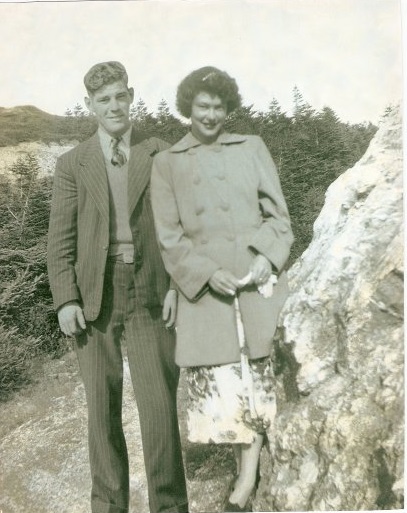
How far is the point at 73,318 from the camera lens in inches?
122

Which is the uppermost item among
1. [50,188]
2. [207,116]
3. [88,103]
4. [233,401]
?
[88,103]

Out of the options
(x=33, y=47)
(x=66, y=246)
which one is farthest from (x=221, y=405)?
(x=33, y=47)

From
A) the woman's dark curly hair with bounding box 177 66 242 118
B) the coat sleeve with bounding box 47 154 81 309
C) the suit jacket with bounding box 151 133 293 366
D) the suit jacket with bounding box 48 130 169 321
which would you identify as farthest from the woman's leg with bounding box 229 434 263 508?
the woman's dark curly hair with bounding box 177 66 242 118

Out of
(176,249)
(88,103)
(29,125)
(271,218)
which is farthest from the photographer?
(29,125)

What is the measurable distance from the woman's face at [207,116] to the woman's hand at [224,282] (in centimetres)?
72

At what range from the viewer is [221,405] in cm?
309

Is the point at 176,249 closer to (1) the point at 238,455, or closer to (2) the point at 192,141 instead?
(2) the point at 192,141

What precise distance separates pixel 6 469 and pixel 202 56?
2658 millimetres

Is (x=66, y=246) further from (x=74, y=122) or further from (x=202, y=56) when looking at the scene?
(x=202, y=56)

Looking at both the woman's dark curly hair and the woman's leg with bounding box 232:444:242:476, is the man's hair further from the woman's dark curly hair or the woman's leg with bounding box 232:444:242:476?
the woman's leg with bounding box 232:444:242:476

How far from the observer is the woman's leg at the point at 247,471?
3137 millimetres

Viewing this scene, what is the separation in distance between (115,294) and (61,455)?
103 centimetres

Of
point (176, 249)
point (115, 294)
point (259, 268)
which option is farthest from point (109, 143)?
point (259, 268)

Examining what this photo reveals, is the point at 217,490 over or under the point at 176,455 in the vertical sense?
under
